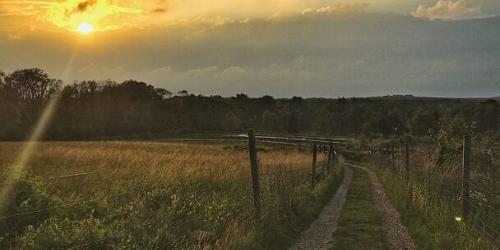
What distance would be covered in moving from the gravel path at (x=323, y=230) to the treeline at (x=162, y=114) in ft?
248

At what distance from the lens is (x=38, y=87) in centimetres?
10169

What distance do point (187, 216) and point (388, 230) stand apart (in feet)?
17.3

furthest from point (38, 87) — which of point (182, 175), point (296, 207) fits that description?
point (296, 207)

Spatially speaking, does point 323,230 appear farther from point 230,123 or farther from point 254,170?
point 230,123

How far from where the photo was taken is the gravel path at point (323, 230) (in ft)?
36.2

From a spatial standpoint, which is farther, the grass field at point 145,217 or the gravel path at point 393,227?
the gravel path at point 393,227

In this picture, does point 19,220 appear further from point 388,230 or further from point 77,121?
point 77,121

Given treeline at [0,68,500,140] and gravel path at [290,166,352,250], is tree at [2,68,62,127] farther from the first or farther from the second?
gravel path at [290,166,352,250]

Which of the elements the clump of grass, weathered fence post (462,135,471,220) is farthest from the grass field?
weathered fence post (462,135,471,220)

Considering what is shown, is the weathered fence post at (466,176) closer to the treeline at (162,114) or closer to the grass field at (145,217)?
the grass field at (145,217)

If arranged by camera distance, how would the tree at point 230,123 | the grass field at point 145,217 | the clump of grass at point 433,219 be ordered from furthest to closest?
1. the tree at point 230,123
2. the clump of grass at point 433,219
3. the grass field at point 145,217

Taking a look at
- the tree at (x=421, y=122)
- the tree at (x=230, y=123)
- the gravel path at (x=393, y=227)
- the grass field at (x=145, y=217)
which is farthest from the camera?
the tree at (x=230, y=123)

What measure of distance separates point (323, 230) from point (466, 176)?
153 inches

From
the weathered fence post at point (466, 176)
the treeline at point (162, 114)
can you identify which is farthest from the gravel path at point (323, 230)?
the treeline at point (162, 114)
